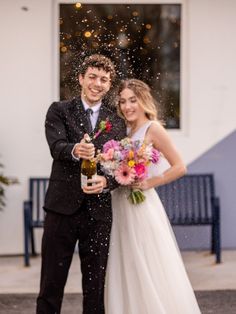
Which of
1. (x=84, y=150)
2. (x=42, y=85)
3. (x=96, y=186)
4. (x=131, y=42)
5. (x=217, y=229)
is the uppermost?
(x=131, y=42)

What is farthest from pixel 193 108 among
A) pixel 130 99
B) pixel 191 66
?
pixel 130 99

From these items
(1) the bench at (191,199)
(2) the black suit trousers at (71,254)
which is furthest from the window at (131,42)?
(2) the black suit trousers at (71,254)

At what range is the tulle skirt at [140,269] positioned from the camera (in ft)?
18.3

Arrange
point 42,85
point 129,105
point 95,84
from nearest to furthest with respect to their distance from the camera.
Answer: point 95,84, point 129,105, point 42,85

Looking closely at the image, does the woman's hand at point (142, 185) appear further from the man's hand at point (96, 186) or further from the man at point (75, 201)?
the man's hand at point (96, 186)

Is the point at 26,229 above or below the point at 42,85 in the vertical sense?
below

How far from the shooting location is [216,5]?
346 inches

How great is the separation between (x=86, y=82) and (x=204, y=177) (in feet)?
12.4

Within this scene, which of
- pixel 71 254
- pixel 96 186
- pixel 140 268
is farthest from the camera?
pixel 140 268

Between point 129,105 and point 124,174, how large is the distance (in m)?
0.52

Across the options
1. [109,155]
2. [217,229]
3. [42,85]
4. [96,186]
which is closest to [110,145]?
[109,155]

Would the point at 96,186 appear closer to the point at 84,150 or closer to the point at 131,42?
the point at 84,150

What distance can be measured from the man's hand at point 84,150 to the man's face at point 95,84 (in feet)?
1.18

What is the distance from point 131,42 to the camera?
887 cm
